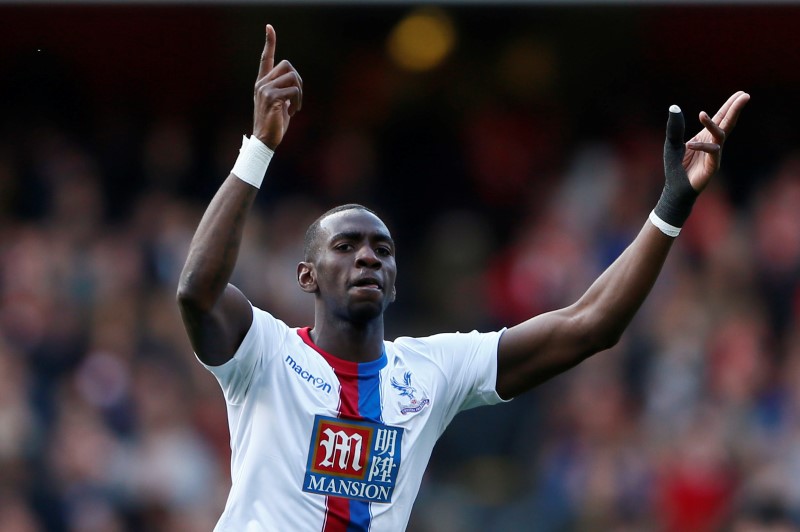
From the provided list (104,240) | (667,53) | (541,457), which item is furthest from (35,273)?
(667,53)

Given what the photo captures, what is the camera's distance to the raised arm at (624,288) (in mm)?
5523

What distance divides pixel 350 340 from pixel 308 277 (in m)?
0.36

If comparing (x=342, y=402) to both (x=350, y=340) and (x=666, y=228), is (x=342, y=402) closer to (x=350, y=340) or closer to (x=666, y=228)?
(x=350, y=340)

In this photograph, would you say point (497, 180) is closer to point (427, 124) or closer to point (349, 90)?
point (427, 124)

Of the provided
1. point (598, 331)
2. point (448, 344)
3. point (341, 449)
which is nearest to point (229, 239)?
point (341, 449)

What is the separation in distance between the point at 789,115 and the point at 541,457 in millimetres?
4458

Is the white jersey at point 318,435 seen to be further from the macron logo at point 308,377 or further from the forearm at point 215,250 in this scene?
the forearm at point 215,250

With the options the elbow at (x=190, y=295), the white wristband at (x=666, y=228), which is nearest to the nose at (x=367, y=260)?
the elbow at (x=190, y=295)

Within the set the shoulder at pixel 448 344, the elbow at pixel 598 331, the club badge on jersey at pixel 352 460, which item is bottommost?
the club badge on jersey at pixel 352 460

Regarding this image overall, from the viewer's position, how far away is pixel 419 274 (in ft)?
41.4

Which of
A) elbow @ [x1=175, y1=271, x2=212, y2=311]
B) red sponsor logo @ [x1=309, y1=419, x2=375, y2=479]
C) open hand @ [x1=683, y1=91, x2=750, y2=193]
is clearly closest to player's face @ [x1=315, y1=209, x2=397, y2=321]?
red sponsor logo @ [x1=309, y1=419, x2=375, y2=479]

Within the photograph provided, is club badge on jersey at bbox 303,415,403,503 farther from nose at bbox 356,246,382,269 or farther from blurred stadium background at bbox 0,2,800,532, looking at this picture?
blurred stadium background at bbox 0,2,800,532

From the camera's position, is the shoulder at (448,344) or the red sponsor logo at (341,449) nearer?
the red sponsor logo at (341,449)

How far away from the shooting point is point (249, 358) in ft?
17.2
